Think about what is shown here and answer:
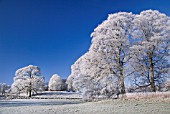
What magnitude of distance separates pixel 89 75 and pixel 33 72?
22.0 metres

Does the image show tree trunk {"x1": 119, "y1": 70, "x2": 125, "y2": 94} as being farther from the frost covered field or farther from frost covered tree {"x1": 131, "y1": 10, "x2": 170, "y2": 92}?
frost covered tree {"x1": 131, "y1": 10, "x2": 170, "y2": 92}

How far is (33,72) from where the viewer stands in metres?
32.6

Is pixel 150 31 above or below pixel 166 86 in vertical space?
above

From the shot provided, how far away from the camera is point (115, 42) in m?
12.1

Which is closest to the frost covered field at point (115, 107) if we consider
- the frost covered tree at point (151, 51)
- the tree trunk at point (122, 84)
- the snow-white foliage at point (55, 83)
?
the tree trunk at point (122, 84)

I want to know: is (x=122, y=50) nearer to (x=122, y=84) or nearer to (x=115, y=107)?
(x=122, y=84)

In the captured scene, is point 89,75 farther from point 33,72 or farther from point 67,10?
point 33,72

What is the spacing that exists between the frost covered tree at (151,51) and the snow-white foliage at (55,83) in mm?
39620

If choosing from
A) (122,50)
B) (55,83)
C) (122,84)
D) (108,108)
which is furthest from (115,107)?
(55,83)

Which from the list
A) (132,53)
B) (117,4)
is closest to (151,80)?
(132,53)

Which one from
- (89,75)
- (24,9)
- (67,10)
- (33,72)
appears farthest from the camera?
(33,72)

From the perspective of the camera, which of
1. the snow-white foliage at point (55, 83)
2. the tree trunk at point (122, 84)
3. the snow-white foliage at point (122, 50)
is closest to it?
the tree trunk at point (122, 84)

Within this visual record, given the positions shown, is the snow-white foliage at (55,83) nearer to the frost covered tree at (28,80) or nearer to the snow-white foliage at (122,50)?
the frost covered tree at (28,80)

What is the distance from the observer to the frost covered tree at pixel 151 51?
12141 millimetres
